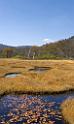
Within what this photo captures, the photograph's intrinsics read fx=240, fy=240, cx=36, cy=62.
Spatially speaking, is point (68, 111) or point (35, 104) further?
point (35, 104)

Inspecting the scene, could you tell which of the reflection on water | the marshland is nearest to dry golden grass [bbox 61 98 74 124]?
the marshland

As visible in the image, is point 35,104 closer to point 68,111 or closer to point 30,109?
point 30,109

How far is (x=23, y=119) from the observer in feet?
80.9

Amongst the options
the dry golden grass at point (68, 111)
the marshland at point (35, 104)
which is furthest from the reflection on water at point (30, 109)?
the dry golden grass at point (68, 111)

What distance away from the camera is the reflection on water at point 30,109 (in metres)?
24.4

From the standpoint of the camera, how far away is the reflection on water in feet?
80.1

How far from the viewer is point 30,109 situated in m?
28.6

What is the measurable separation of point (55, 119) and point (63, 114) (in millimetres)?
1357

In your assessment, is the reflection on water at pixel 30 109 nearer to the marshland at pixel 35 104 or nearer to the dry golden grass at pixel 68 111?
the marshland at pixel 35 104

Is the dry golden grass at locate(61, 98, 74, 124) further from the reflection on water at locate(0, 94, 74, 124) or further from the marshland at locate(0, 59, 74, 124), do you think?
the reflection on water at locate(0, 94, 74, 124)

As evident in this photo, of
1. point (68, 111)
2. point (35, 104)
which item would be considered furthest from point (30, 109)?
point (68, 111)

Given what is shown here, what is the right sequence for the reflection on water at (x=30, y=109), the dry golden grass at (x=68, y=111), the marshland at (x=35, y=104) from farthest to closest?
the marshland at (x=35, y=104)
the reflection on water at (x=30, y=109)
the dry golden grass at (x=68, y=111)

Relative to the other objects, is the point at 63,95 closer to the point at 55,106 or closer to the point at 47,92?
the point at 47,92

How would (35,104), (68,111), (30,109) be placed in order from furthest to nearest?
(35,104) < (30,109) < (68,111)
